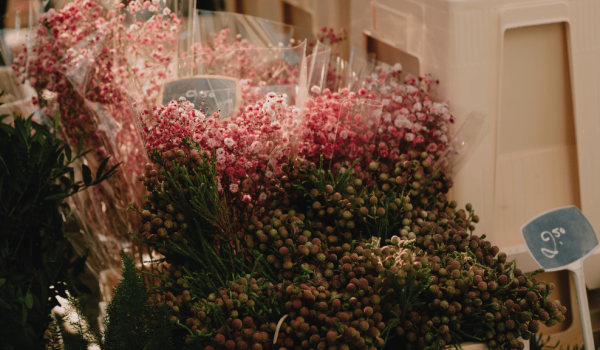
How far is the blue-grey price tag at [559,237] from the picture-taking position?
3.18 ft

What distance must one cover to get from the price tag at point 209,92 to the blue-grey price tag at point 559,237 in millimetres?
687

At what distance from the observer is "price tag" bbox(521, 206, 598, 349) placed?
0.97 meters

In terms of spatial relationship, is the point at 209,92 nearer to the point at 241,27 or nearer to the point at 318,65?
the point at 318,65

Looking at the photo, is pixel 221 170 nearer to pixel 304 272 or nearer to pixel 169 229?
pixel 169 229

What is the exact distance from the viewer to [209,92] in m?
1.09

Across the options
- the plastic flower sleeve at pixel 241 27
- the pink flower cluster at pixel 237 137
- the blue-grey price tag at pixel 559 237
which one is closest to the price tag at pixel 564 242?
the blue-grey price tag at pixel 559 237

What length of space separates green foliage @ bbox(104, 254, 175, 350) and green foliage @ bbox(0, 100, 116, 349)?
253mm

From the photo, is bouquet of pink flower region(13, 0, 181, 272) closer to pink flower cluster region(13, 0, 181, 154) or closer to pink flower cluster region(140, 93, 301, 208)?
pink flower cluster region(13, 0, 181, 154)

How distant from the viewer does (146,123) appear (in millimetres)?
1000

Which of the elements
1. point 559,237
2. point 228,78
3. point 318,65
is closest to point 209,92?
point 228,78

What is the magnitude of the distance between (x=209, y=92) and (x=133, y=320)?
0.52 metres

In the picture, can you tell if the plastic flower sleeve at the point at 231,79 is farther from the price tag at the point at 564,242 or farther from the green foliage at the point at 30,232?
the price tag at the point at 564,242

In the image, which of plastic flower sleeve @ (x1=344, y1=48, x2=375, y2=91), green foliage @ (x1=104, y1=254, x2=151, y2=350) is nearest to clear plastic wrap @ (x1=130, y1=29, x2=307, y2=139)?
plastic flower sleeve @ (x1=344, y1=48, x2=375, y2=91)

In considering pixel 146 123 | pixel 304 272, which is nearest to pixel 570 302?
pixel 304 272
